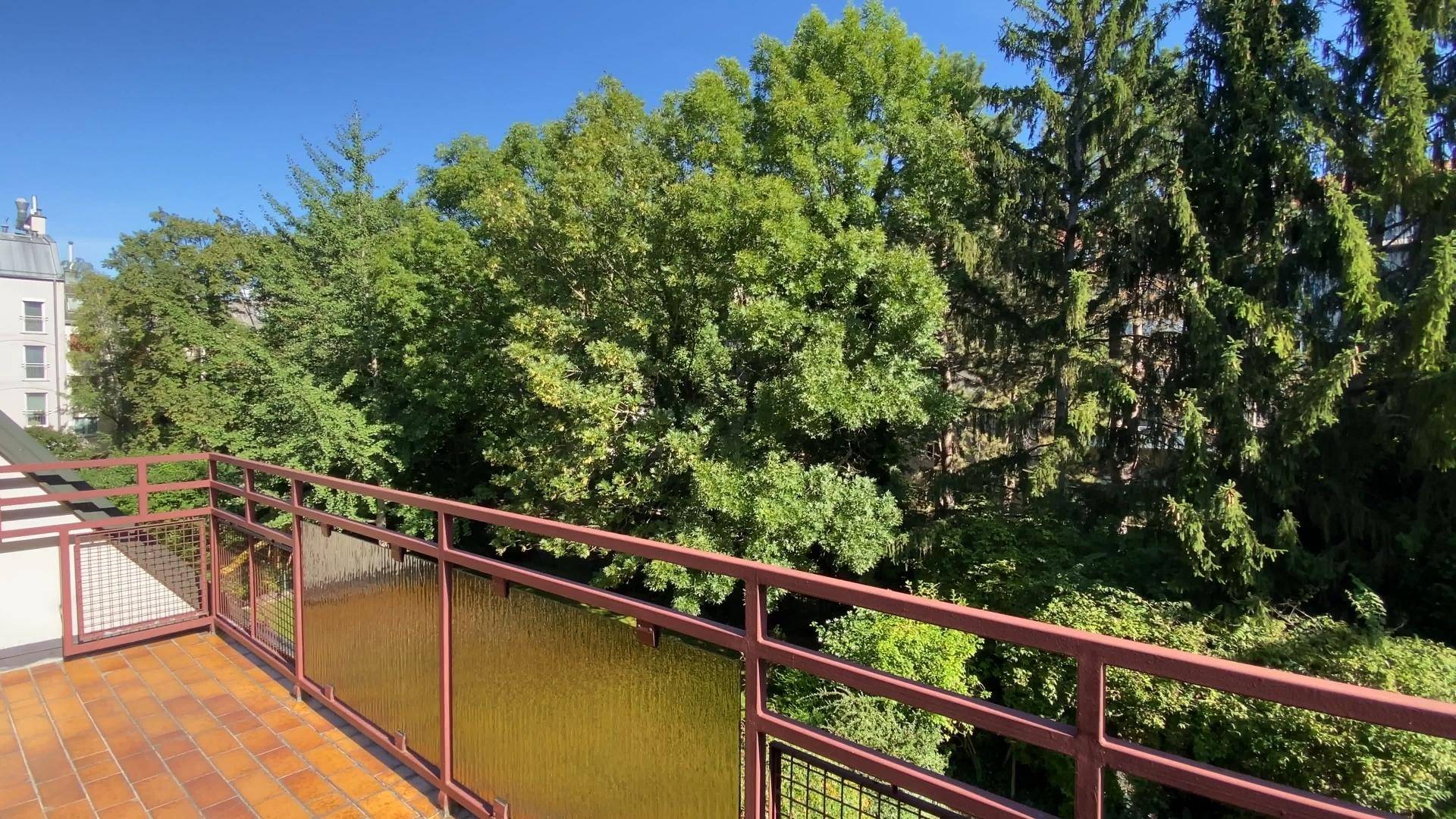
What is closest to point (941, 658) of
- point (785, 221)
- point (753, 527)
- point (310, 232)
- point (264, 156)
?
point (753, 527)

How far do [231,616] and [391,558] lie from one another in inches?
91.3

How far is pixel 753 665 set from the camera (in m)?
1.46

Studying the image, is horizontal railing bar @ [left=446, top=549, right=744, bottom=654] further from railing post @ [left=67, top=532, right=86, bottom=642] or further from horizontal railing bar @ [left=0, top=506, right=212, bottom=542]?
railing post @ [left=67, top=532, right=86, bottom=642]

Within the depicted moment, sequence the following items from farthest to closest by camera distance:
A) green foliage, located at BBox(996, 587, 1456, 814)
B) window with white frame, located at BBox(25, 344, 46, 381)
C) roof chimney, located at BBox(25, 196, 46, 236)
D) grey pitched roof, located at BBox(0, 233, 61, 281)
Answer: roof chimney, located at BBox(25, 196, 46, 236), window with white frame, located at BBox(25, 344, 46, 381), grey pitched roof, located at BBox(0, 233, 61, 281), green foliage, located at BBox(996, 587, 1456, 814)

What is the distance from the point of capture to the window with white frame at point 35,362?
25797 millimetres

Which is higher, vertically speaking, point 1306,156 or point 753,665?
point 1306,156

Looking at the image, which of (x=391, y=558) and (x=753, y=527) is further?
(x=753, y=527)

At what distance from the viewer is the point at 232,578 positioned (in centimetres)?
414

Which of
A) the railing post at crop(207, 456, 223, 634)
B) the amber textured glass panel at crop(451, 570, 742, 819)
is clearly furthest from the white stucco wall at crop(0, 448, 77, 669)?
the amber textured glass panel at crop(451, 570, 742, 819)

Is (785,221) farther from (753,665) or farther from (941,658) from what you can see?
(753,665)

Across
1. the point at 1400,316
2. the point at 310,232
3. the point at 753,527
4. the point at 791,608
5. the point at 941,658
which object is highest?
the point at 310,232

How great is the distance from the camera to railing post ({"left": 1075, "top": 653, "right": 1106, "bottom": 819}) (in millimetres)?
1009

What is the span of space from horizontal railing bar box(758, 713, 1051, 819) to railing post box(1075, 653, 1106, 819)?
77 mm

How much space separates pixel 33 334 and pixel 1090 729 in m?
36.7
